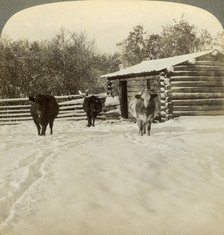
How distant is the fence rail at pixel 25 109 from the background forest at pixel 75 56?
0.03 metres

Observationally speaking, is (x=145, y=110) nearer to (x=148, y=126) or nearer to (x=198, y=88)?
(x=148, y=126)

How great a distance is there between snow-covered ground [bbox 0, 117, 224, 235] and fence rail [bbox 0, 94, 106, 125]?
32mm

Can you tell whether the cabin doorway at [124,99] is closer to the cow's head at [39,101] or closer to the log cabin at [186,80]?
the log cabin at [186,80]

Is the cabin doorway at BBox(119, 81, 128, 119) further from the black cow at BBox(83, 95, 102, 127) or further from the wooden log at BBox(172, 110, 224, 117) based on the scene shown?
the wooden log at BBox(172, 110, 224, 117)

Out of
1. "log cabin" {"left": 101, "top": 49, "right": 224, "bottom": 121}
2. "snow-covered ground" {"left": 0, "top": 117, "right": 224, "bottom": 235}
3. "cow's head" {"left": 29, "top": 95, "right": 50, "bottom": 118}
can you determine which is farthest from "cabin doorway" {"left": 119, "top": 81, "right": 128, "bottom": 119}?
"cow's head" {"left": 29, "top": 95, "right": 50, "bottom": 118}

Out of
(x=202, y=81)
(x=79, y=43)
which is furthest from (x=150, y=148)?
(x=79, y=43)

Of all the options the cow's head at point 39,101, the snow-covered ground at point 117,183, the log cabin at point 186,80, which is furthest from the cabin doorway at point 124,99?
the cow's head at point 39,101

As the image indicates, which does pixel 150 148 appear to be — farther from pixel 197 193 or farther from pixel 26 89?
pixel 26 89

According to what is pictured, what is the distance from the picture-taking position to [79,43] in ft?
4.50

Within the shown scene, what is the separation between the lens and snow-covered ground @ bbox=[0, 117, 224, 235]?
1.15 meters

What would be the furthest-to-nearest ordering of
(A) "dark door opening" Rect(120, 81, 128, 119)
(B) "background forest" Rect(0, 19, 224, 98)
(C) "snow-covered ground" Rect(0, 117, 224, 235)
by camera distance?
1. (A) "dark door opening" Rect(120, 81, 128, 119)
2. (B) "background forest" Rect(0, 19, 224, 98)
3. (C) "snow-covered ground" Rect(0, 117, 224, 235)

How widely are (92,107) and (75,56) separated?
172 mm

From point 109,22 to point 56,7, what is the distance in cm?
17

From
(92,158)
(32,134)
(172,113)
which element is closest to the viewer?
(92,158)
